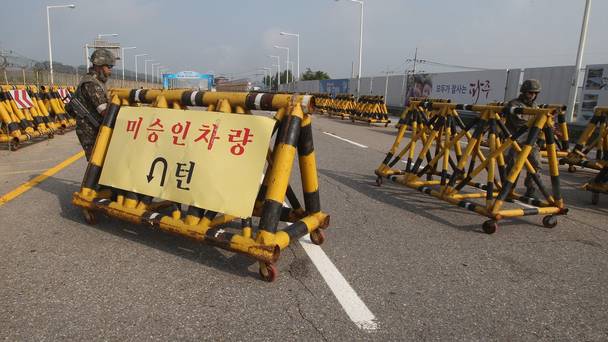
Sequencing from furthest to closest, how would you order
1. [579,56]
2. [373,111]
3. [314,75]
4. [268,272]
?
[314,75] → [373,111] → [579,56] → [268,272]

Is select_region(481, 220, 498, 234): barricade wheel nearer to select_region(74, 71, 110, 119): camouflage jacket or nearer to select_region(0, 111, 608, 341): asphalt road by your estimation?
select_region(0, 111, 608, 341): asphalt road

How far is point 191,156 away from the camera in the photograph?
397 centimetres

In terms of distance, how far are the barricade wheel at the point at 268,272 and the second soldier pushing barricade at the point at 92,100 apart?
9.80 feet

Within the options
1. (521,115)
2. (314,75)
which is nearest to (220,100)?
(521,115)

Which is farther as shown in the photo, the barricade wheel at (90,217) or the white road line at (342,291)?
the barricade wheel at (90,217)

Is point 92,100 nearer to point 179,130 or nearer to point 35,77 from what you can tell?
point 179,130

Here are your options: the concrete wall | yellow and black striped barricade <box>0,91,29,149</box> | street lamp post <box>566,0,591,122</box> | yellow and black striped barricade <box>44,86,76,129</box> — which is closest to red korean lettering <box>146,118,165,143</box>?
yellow and black striped barricade <box>0,91,29,149</box>

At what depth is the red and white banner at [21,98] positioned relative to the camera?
33.3ft

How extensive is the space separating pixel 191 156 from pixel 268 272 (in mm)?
1389

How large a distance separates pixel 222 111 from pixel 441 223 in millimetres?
2997

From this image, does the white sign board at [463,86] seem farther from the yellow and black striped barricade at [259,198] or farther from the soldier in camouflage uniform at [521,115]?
the yellow and black striped barricade at [259,198]

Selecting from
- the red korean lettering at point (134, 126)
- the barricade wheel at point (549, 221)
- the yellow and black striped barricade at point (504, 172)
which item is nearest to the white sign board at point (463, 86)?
the yellow and black striped barricade at point (504, 172)

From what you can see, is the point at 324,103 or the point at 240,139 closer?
the point at 240,139

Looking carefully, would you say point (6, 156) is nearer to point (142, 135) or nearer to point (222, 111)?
point (142, 135)
